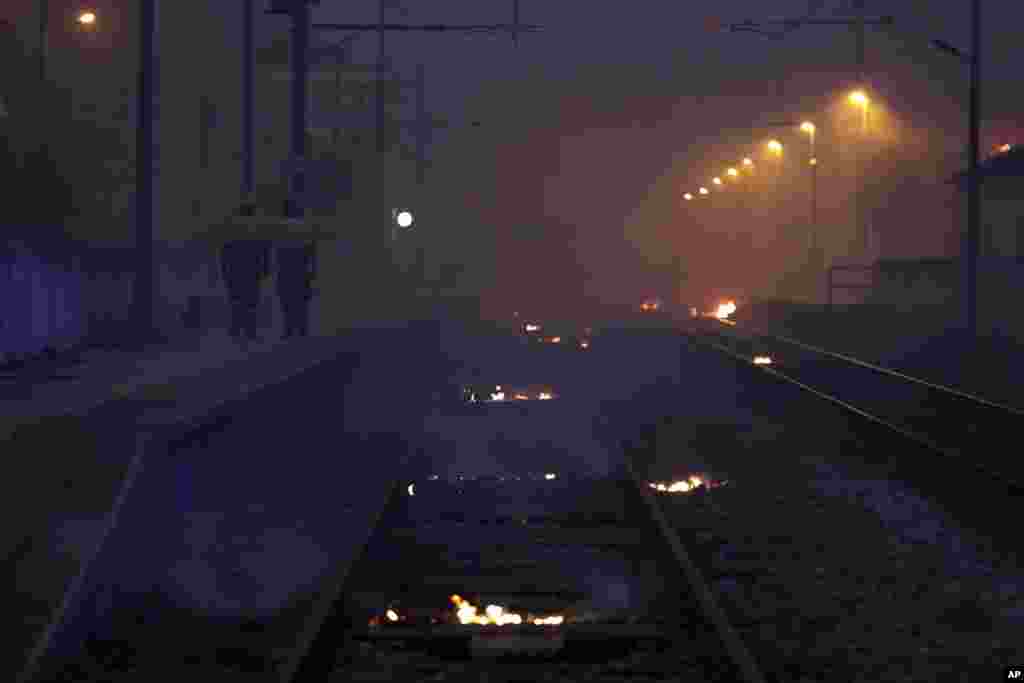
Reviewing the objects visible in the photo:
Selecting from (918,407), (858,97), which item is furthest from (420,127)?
(918,407)

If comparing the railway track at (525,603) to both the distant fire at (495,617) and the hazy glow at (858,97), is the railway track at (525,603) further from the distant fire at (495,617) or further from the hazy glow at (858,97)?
the hazy glow at (858,97)

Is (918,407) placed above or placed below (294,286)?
below

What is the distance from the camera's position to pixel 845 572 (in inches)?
501

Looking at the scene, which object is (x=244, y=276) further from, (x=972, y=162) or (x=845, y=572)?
(x=845, y=572)

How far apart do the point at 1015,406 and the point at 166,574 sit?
19.5 metres

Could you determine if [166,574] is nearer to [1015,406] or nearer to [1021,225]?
[1015,406]

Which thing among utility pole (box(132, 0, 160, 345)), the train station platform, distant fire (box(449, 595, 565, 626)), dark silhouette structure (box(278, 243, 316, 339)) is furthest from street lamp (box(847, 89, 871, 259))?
distant fire (box(449, 595, 565, 626))

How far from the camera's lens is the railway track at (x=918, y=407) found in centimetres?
2009

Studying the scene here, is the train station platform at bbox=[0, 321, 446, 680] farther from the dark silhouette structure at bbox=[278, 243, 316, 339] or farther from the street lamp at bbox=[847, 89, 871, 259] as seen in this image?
the street lamp at bbox=[847, 89, 871, 259]

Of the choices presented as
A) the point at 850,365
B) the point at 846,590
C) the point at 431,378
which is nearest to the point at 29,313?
the point at 431,378

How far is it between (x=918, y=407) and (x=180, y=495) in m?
17.3

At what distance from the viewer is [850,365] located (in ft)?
110

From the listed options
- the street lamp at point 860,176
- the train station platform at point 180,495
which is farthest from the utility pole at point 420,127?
the train station platform at point 180,495

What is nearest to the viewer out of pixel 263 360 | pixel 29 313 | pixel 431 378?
pixel 263 360
